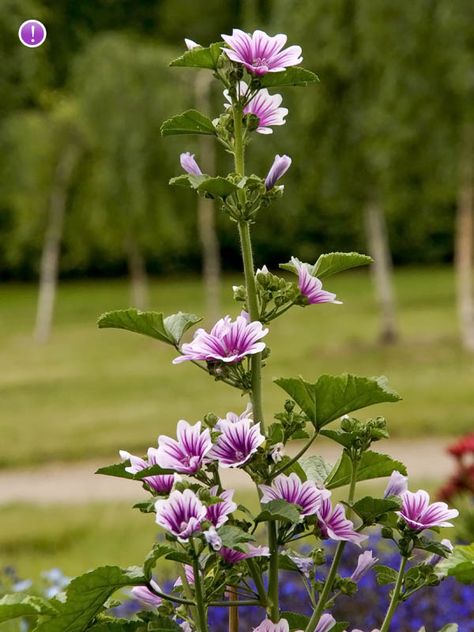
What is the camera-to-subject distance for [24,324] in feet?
81.6

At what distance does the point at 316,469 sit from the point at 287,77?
1.67 ft

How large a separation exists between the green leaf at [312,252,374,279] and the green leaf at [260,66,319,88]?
0.22m

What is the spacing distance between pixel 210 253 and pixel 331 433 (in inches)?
644

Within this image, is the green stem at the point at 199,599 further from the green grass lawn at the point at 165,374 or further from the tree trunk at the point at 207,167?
the tree trunk at the point at 207,167

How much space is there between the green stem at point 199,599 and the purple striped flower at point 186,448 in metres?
0.11

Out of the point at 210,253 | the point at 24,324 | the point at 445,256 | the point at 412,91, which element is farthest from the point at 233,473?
the point at 445,256

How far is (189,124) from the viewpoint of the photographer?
1415 mm

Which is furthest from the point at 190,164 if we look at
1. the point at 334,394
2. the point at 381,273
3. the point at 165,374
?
the point at 381,273

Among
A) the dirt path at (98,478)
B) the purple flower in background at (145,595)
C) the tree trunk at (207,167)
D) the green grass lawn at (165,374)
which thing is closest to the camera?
the purple flower in background at (145,595)

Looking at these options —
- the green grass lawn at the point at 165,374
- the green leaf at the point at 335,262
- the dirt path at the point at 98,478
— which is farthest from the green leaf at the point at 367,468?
the green grass lawn at the point at 165,374

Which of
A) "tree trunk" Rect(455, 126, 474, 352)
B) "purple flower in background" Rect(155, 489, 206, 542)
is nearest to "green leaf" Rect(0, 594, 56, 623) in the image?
"purple flower in background" Rect(155, 489, 206, 542)

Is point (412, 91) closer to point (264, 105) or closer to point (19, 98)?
point (19, 98)

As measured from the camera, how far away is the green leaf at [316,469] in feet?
4.83

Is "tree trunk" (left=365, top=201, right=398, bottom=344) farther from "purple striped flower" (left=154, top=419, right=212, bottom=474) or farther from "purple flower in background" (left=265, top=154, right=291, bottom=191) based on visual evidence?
"purple striped flower" (left=154, top=419, right=212, bottom=474)
